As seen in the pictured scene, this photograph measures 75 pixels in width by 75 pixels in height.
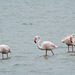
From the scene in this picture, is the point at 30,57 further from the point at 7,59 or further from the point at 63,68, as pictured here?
the point at 63,68

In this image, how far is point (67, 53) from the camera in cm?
1395

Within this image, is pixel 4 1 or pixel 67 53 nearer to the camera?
pixel 67 53

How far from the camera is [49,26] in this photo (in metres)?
22.2

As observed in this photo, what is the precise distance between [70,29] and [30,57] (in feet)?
24.6

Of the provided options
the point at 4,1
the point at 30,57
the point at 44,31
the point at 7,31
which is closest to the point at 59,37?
the point at 44,31

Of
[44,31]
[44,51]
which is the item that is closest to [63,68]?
[44,51]

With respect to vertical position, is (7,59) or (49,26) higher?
(49,26)

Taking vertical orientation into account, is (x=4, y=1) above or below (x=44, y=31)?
above

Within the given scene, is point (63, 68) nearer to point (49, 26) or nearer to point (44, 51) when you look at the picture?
point (44, 51)

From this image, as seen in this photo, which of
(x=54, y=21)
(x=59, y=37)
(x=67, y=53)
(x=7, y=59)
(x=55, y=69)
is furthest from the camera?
(x=54, y=21)

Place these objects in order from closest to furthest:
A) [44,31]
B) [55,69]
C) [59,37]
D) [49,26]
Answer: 1. [55,69]
2. [59,37]
3. [44,31]
4. [49,26]

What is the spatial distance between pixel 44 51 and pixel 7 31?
5864 millimetres

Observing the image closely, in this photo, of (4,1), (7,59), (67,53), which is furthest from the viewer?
(4,1)

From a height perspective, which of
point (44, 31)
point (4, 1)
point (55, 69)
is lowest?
point (55, 69)
